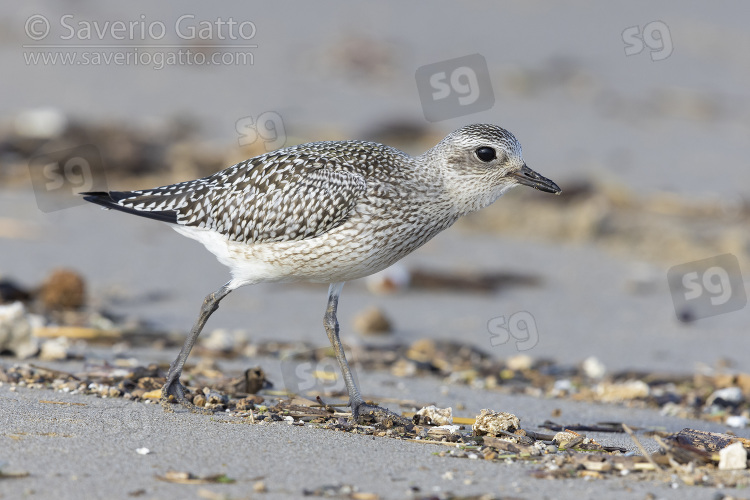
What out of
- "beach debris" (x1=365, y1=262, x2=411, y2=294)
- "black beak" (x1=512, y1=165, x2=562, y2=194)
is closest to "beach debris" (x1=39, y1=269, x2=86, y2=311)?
"beach debris" (x1=365, y1=262, x2=411, y2=294)

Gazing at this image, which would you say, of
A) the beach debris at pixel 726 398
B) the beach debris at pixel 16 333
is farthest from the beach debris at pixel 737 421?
the beach debris at pixel 16 333

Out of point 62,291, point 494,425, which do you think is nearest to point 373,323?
point 62,291

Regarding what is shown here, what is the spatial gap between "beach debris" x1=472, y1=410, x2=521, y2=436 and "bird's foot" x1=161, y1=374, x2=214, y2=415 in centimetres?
147

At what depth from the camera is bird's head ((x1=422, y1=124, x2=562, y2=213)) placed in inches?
246

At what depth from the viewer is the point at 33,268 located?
891 cm

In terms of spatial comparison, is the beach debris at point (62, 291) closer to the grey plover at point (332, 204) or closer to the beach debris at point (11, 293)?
the beach debris at point (11, 293)

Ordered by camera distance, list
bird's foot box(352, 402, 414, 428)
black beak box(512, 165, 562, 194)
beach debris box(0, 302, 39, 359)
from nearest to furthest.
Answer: bird's foot box(352, 402, 414, 428)
black beak box(512, 165, 562, 194)
beach debris box(0, 302, 39, 359)

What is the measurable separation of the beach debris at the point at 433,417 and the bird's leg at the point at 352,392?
0.22ft

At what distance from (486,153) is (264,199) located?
1402 millimetres

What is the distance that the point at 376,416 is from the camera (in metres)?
5.50

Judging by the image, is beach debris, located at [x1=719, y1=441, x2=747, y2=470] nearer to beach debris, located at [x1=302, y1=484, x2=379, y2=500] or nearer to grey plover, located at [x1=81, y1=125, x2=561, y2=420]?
beach debris, located at [x1=302, y1=484, x2=379, y2=500]

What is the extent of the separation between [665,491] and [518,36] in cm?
1269

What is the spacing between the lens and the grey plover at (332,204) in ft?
19.5

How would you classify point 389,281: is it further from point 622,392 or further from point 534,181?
point 534,181
